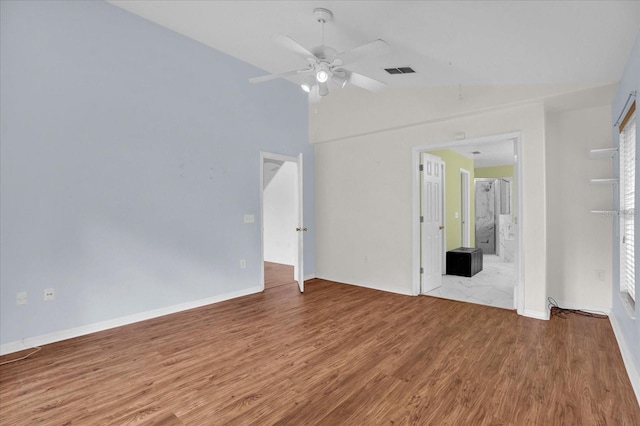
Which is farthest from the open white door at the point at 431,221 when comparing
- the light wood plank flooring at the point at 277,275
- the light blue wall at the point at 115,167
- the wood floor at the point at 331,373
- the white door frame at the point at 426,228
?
the light blue wall at the point at 115,167

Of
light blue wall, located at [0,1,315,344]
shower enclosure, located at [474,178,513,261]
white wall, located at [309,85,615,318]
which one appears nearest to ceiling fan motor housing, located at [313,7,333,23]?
white wall, located at [309,85,615,318]

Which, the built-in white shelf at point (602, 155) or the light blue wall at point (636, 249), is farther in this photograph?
the built-in white shelf at point (602, 155)

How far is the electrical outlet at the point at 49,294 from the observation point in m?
3.06

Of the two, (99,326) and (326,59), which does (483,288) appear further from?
(99,326)

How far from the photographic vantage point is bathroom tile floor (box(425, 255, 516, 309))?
4348mm

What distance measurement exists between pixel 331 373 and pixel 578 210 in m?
3.60

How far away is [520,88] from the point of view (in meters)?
3.54

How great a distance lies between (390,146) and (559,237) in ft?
8.17

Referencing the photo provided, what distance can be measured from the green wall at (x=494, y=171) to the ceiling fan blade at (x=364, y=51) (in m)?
8.73

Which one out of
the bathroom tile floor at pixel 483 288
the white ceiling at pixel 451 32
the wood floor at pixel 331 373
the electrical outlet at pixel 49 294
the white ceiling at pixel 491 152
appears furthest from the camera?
the white ceiling at pixel 491 152

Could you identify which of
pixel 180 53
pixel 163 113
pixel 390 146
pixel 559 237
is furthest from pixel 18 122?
pixel 559 237

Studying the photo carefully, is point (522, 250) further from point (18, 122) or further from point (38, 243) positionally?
point (18, 122)

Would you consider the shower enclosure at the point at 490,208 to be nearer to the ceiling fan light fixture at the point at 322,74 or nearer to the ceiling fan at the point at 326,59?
the ceiling fan at the point at 326,59

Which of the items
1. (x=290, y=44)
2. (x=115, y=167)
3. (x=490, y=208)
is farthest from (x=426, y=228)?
(x=490, y=208)
